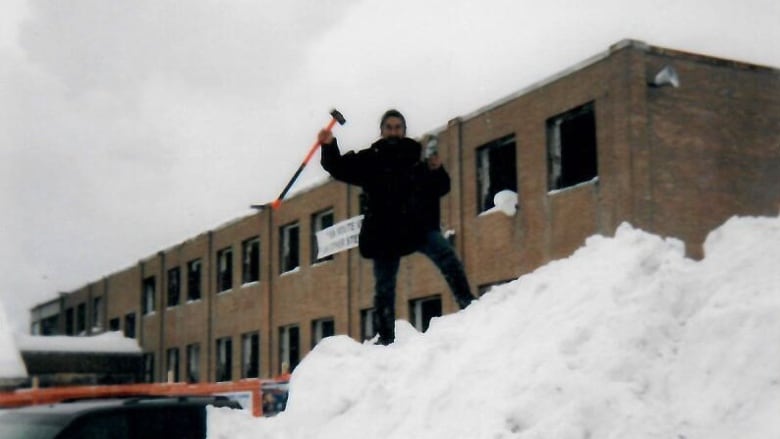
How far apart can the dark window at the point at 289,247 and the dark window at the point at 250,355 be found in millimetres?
3105

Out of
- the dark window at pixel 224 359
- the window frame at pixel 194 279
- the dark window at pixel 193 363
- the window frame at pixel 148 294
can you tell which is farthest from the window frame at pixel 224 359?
the window frame at pixel 148 294

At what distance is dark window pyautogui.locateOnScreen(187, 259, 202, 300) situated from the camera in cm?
3803

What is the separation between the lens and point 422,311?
944 inches

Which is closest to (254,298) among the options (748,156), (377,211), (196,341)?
(196,341)

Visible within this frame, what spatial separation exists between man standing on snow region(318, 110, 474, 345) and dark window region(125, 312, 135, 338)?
38.8 meters

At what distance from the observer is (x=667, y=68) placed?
18.2 metres

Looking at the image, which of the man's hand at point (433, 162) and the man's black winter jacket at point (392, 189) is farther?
the man's hand at point (433, 162)

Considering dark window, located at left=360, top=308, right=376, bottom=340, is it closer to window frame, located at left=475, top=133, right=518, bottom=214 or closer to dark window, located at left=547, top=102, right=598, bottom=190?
window frame, located at left=475, top=133, right=518, bottom=214

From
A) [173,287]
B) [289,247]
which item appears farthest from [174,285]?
[289,247]

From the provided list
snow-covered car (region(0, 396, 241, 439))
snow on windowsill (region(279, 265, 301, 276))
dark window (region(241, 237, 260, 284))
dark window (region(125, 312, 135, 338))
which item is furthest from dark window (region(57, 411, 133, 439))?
dark window (region(125, 312, 135, 338))

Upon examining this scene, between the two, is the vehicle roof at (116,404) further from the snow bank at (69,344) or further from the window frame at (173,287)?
the window frame at (173,287)

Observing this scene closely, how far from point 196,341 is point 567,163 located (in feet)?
70.3

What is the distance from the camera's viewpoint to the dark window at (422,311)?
77.2ft

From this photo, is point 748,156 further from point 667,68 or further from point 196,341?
point 196,341
